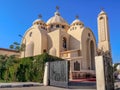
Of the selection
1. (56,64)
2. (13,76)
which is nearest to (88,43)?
(13,76)

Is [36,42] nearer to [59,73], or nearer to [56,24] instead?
[56,24]

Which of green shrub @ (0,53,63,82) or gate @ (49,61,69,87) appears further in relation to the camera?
green shrub @ (0,53,63,82)

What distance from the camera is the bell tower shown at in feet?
176

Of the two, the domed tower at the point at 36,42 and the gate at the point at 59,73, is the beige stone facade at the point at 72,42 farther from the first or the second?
the gate at the point at 59,73

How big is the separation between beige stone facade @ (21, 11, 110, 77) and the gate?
25323 mm

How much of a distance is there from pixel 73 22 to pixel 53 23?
6.81m

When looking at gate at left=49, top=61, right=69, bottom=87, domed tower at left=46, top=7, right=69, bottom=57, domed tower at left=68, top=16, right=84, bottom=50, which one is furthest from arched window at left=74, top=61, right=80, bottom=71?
gate at left=49, top=61, right=69, bottom=87

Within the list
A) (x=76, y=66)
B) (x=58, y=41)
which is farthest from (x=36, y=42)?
(x=76, y=66)

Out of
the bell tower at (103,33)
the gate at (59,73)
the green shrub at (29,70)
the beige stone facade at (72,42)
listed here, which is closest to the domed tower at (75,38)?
the beige stone facade at (72,42)

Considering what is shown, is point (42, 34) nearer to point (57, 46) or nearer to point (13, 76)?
point (57, 46)

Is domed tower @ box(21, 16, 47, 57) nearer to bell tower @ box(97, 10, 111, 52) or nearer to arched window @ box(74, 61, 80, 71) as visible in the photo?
arched window @ box(74, 61, 80, 71)

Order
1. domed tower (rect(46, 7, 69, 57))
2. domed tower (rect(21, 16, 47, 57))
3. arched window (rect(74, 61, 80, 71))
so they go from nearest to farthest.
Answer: arched window (rect(74, 61, 80, 71)) < domed tower (rect(46, 7, 69, 57)) < domed tower (rect(21, 16, 47, 57))

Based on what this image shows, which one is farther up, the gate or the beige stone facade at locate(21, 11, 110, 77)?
the beige stone facade at locate(21, 11, 110, 77)

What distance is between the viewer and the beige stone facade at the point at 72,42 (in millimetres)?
45828
